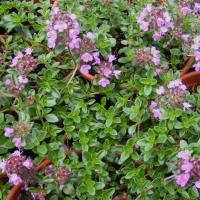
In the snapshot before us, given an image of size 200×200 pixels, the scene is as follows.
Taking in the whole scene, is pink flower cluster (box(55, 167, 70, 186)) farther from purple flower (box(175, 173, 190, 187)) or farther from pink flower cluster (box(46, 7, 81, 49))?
pink flower cluster (box(46, 7, 81, 49))

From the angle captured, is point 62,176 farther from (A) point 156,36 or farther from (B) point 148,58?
(A) point 156,36

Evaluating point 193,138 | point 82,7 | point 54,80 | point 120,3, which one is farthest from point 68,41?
point 193,138

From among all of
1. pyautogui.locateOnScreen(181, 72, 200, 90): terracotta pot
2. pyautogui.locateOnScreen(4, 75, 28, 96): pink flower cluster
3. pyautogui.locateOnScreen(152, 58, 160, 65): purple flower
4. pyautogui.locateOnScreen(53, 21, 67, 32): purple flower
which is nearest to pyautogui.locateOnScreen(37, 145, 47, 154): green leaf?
pyautogui.locateOnScreen(4, 75, 28, 96): pink flower cluster

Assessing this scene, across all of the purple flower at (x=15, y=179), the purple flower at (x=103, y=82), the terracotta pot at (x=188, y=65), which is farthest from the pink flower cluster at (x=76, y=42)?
the purple flower at (x=15, y=179)

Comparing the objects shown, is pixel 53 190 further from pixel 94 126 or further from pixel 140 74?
pixel 140 74

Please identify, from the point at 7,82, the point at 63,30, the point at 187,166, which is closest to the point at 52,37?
the point at 63,30

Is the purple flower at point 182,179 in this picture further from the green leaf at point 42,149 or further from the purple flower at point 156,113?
the green leaf at point 42,149
